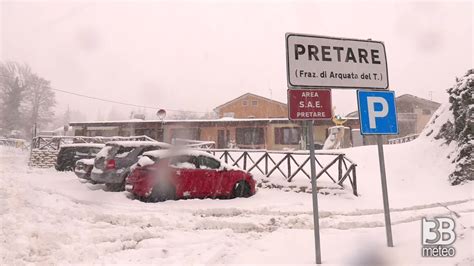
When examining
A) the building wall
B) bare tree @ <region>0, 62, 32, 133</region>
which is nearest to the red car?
the building wall

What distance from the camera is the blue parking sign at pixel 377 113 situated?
15.8 feet

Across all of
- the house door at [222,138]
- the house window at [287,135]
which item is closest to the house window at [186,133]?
the house door at [222,138]

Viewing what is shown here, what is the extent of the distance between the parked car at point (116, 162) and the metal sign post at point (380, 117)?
7.03m

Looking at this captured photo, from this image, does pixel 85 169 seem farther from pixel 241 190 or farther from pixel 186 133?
pixel 186 133

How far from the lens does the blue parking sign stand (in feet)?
15.8

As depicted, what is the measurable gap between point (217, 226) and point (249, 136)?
21.8 meters

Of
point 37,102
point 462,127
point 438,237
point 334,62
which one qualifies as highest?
point 37,102

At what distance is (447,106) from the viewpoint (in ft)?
48.8

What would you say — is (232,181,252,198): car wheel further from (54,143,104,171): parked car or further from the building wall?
the building wall

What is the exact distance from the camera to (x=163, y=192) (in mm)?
9234

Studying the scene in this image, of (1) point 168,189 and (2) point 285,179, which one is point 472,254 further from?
(2) point 285,179

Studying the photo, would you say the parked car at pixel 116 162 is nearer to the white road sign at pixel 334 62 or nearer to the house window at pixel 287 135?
the white road sign at pixel 334 62

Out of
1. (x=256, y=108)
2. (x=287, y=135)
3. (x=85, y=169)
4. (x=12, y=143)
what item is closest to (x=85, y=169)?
(x=85, y=169)

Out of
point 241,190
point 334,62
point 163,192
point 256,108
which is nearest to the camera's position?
point 334,62
